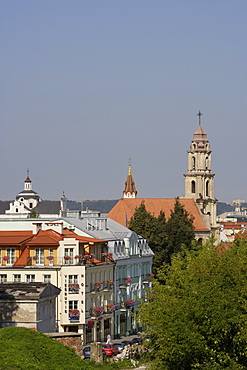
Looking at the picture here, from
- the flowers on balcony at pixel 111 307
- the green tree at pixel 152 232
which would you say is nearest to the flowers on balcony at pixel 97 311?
the flowers on balcony at pixel 111 307

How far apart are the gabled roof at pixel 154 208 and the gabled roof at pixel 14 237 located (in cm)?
9420

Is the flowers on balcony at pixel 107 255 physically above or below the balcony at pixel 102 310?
above

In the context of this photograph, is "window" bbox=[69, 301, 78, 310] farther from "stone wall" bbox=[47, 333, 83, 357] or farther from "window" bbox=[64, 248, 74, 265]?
"stone wall" bbox=[47, 333, 83, 357]

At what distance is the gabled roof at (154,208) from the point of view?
186250mm

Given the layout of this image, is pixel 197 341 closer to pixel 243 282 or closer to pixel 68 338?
pixel 243 282

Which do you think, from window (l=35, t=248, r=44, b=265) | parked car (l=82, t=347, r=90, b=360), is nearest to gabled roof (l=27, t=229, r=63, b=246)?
window (l=35, t=248, r=44, b=265)

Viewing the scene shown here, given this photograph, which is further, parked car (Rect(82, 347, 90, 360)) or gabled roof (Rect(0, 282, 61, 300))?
parked car (Rect(82, 347, 90, 360))

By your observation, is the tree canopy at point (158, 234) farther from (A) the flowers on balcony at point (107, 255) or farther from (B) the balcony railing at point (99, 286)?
(B) the balcony railing at point (99, 286)

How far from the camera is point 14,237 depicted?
284 ft

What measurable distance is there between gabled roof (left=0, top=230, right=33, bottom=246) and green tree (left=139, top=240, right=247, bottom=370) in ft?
89.8

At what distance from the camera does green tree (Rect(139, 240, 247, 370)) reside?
175ft

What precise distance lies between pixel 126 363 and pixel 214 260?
9802 millimetres

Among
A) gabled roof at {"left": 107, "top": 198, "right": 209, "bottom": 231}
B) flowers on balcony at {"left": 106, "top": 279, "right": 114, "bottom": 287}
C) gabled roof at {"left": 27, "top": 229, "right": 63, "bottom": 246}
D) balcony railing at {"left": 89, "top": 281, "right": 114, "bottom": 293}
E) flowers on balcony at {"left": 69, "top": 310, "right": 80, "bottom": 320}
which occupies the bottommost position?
flowers on balcony at {"left": 69, "top": 310, "right": 80, "bottom": 320}

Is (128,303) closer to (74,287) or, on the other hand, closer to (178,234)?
(74,287)
